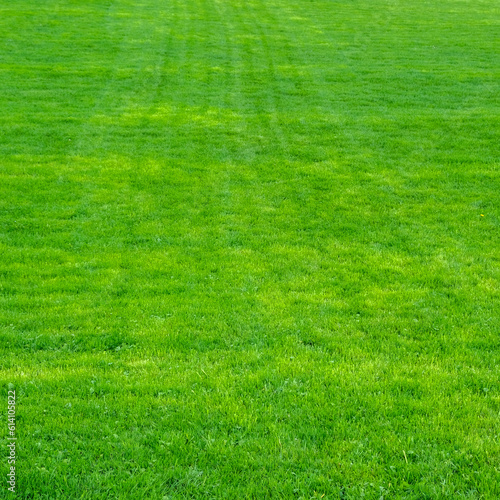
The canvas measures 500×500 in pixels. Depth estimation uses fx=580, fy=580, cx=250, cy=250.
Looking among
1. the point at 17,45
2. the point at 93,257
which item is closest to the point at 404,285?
the point at 93,257

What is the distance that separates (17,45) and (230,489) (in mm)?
25952

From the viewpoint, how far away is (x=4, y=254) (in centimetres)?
985

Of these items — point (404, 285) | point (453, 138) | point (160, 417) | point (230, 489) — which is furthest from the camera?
point (453, 138)

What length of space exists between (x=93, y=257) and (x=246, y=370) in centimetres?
434

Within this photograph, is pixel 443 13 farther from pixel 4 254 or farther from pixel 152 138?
pixel 4 254

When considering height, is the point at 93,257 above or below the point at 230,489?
below

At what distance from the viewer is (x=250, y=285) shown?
8.84 metres

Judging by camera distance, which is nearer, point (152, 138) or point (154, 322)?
point (154, 322)

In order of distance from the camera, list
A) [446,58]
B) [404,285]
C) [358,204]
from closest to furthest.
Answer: [404,285] < [358,204] < [446,58]

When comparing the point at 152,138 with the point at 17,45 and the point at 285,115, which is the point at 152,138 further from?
the point at 17,45

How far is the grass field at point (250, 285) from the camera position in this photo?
5.34 m

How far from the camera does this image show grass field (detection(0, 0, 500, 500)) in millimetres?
5344

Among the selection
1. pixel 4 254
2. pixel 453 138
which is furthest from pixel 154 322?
pixel 453 138

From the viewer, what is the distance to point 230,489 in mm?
4988
